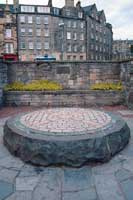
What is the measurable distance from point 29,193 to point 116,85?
24.5 feet

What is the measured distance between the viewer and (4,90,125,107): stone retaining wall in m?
9.17

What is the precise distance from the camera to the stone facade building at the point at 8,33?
36969 mm

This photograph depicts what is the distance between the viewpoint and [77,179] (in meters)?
3.35

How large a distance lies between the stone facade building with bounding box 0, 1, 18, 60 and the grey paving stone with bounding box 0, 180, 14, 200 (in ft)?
116

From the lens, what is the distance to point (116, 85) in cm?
966

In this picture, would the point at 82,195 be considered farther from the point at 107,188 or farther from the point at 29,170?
the point at 29,170

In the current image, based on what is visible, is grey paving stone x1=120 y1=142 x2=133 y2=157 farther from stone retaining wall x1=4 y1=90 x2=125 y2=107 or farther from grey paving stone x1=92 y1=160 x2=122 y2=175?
stone retaining wall x1=4 y1=90 x2=125 y2=107

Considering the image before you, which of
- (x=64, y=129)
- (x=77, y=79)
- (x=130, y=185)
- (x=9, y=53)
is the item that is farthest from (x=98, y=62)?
(x=9, y=53)

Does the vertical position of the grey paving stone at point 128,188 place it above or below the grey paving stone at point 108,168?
below

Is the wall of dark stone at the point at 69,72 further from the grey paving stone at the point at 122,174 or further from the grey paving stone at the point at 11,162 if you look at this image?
the grey paving stone at the point at 122,174

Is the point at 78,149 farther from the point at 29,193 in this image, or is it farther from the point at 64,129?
the point at 29,193

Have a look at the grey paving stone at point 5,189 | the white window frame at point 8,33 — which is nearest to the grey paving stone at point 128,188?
the grey paving stone at point 5,189

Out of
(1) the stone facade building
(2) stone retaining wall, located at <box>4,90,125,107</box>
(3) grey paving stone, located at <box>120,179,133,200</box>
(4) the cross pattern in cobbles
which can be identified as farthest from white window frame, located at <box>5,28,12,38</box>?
(3) grey paving stone, located at <box>120,179,133,200</box>

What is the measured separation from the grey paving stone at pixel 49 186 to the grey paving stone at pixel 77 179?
11 centimetres
